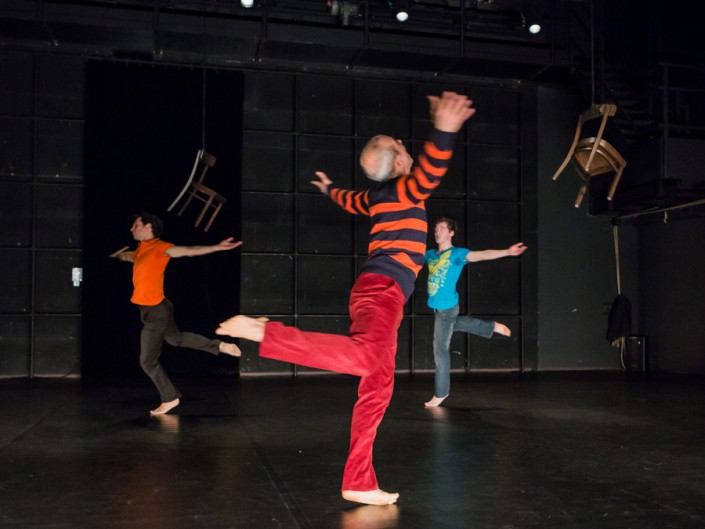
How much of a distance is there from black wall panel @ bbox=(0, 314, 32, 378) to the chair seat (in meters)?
6.66

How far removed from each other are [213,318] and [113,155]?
232 cm

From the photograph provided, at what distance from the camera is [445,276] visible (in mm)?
5945

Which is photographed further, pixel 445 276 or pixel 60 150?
pixel 60 150

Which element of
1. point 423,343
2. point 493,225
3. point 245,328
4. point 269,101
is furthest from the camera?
point 493,225

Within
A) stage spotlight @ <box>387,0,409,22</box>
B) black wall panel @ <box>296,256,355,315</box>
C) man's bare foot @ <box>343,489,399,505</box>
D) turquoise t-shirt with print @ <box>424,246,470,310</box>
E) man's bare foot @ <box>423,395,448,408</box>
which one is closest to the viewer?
man's bare foot @ <box>343,489,399,505</box>

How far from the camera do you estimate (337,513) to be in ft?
9.40

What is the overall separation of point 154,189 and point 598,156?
207 inches

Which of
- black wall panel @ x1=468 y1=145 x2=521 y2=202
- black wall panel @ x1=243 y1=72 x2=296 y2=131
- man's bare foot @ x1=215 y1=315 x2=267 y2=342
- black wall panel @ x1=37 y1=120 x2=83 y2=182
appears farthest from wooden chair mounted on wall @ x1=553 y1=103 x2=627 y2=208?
man's bare foot @ x1=215 y1=315 x2=267 y2=342

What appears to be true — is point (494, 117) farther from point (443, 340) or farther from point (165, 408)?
point (165, 408)

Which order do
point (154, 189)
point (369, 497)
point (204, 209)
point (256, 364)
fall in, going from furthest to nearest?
1. point (256, 364)
2. point (154, 189)
3. point (204, 209)
4. point (369, 497)

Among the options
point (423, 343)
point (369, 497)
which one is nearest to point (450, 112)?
point (369, 497)

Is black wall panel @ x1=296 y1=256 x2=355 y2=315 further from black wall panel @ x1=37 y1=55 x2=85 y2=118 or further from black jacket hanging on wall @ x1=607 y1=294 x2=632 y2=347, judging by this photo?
black jacket hanging on wall @ x1=607 y1=294 x2=632 y2=347

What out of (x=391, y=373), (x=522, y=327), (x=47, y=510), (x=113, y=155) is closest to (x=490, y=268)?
(x=522, y=327)

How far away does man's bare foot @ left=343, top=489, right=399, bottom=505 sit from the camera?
117 inches
